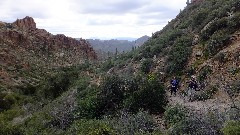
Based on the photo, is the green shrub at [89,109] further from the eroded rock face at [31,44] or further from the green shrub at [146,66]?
the eroded rock face at [31,44]

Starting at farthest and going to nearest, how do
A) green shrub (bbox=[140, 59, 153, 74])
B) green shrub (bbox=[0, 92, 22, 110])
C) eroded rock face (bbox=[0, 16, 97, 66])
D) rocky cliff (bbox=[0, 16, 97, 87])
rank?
eroded rock face (bbox=[0, 16, 97, 66]), rocky cliff (bbox=[0, 16, 97, 87]), green shrub (bbox=[0, 92, 22, 110]), green shrub (bbox=[140, 59, 153, 74])

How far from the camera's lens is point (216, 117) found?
40.4ft

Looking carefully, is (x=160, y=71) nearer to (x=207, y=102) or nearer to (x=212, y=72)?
(x=212, y=72)

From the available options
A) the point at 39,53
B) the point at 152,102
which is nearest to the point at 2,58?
the point at 39,53

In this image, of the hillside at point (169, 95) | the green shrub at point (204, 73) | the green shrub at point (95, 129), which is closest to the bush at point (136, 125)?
the hillside at point (169, 95)

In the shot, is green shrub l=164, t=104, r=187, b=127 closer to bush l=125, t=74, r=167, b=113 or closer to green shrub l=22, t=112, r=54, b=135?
bush l=125, t=74, r=167, b=113

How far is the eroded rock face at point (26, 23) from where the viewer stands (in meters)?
73.7

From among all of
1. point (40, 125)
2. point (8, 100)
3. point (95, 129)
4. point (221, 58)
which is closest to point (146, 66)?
point (221, 58)

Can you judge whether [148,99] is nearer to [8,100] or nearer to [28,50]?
[8,100]

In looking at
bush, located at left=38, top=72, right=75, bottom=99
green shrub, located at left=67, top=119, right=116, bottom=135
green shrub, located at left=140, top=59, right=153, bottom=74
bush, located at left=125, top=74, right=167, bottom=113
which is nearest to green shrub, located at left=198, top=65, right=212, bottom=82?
bush, located at left=125, top=74, right=167, bottom=113

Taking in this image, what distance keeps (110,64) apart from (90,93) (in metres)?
13.2

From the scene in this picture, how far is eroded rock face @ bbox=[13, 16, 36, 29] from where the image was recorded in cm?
7369

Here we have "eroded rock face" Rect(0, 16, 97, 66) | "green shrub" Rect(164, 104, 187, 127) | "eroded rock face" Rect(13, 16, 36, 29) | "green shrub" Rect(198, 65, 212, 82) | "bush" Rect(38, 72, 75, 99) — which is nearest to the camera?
"green shrub" Rect(164, 104, 187, 127)

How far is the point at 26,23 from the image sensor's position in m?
76.8
